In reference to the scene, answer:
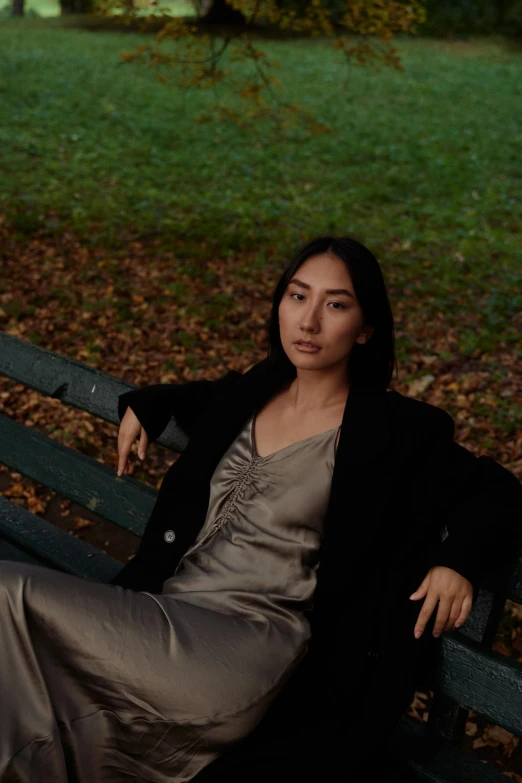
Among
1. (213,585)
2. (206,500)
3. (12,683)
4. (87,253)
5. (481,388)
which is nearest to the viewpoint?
(12,683)

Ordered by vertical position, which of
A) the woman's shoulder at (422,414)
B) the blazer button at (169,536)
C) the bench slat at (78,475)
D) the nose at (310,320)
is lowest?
the bench slat at (78,475)

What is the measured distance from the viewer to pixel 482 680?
7.06 ft

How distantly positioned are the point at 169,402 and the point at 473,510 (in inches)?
39.4

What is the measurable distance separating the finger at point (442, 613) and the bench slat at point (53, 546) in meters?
1.34

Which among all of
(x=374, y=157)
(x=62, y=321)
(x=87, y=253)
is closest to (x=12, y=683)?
(x=62, y=321)

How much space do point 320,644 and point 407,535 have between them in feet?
1.19

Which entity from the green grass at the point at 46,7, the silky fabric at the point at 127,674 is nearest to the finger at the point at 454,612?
the silky fabric at the point at 127,674

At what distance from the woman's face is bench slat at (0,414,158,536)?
2.51 ft

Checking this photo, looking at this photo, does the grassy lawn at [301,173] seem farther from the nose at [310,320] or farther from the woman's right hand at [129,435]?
the nose at [310,320]

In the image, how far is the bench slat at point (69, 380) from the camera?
113 inches

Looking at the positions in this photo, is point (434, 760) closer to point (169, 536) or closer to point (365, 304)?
point (169, 536)

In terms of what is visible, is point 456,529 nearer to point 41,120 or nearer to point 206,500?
point 206,500

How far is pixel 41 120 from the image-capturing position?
16.2m

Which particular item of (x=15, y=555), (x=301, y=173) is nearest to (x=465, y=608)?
(x=15, y=555)
